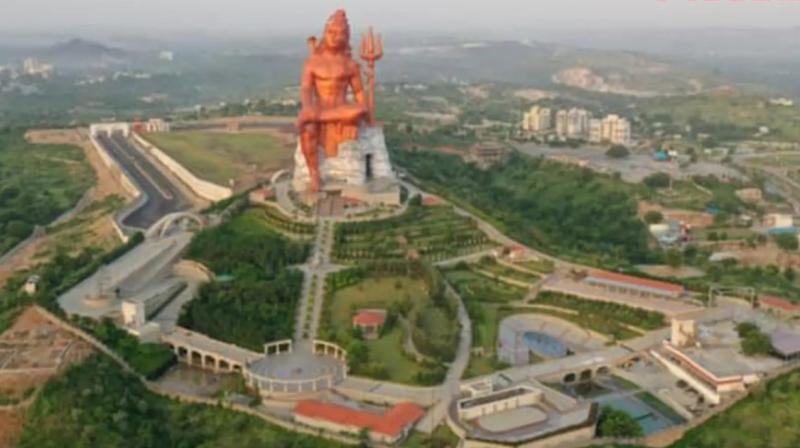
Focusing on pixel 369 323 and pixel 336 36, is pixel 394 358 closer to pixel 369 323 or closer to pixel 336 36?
pixel 369 323

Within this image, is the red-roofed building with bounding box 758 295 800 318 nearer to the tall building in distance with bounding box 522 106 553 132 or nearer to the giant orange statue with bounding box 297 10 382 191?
the giant orange statue with bounding box 297 10 382 191

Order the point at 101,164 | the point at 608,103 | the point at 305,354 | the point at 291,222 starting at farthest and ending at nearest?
the point at 608,103
the point at 101,164
the point at 291,222
the point at 305,354

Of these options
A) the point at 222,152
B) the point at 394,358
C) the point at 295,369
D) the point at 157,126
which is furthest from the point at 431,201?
the point at 157,126

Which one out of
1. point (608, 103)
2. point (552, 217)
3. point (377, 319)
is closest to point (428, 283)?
point (377, 319)

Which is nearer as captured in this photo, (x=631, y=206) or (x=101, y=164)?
(x=631, y=206)

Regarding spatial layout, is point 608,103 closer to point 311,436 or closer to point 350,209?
point 350,209

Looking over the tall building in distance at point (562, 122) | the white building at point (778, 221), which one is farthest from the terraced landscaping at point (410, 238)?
the tall building in distance at point (562, 122)

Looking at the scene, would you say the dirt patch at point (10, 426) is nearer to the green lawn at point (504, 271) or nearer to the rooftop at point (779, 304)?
the green lawn at point (504, 271)
